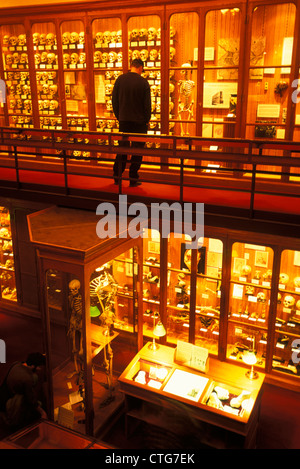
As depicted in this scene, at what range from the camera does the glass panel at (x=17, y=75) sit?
27.4 feet

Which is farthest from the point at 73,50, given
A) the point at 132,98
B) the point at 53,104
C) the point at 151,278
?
the point at 151,278

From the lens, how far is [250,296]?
646 cm

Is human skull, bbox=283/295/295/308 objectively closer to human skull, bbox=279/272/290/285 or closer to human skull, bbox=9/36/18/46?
human skull, bbox=279/272/290/285

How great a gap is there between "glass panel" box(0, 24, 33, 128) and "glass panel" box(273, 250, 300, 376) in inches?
223

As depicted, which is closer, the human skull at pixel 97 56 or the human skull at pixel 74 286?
the human skull at pixel 74 286

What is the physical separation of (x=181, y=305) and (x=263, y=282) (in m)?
1.42

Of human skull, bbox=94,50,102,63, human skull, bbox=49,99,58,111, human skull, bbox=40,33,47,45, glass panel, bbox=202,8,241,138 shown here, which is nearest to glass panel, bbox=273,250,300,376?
glass panel, bbox=202,8,241,138

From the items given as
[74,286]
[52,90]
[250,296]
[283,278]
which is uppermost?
[52,90]

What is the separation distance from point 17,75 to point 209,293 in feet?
18.6

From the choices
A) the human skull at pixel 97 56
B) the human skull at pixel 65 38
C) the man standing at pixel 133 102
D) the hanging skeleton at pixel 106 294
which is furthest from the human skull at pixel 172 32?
the hanging skeleton at pixel 106 294

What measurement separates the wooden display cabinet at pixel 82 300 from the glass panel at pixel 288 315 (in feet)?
6.70

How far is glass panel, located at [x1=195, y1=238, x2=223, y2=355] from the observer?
6559mm

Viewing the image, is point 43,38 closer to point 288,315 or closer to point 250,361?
point 288,315

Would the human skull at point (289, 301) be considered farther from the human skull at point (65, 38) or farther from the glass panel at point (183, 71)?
the human skull at point (65, 38)
